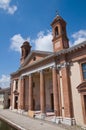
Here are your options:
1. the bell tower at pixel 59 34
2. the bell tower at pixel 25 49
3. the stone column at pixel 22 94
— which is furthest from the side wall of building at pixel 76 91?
the bell tower at pixel 25 49

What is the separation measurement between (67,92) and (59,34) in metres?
7.79

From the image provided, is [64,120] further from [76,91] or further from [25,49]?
[25,49]

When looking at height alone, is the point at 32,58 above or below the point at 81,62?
above

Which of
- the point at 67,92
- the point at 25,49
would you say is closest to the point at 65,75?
the point at 67,92

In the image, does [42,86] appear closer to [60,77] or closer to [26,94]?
[60,77]

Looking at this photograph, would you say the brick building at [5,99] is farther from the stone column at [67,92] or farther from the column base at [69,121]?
the stone column at [67,92]

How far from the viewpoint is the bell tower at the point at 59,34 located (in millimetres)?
16983

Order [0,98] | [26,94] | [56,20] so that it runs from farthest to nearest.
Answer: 1. [0,98]
2. [26,94]
3. [56,20]

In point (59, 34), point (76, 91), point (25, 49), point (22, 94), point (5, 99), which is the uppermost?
point (25, 49)

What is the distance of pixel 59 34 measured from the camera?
17.3 m

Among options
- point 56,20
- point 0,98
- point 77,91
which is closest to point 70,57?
point 77,91

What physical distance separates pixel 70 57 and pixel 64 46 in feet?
9.18

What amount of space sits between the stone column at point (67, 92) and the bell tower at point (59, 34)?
354 centimetres

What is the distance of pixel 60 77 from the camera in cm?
1543
